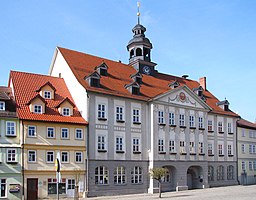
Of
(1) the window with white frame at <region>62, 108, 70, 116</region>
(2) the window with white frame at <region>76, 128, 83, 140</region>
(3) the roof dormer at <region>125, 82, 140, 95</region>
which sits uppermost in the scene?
(3) the roof dormer at <region>125, 82, 140, 95</region>

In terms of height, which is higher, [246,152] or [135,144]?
[135,144]

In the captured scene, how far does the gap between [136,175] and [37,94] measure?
13919 millimetres

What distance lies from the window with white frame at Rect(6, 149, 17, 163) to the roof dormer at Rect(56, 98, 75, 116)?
239 inches

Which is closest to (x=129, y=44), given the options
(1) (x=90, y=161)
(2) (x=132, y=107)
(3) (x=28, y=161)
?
(2) (x=132, y=107)

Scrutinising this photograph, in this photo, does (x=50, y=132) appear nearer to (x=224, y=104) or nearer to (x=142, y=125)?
(x=142, y=125)

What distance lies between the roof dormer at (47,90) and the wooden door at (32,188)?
8.46m

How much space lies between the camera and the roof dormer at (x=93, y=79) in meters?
40.8

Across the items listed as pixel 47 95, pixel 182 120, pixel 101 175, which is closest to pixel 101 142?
pixel 101 175

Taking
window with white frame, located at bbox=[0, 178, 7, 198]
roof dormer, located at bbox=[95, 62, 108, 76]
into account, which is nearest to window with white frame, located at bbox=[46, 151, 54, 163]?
window with white frame, located at bbox=[0, 178, 7, 198]

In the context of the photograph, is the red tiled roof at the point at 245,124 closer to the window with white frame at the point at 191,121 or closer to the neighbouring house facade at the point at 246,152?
the neighbouring house facade at the point at 246,152

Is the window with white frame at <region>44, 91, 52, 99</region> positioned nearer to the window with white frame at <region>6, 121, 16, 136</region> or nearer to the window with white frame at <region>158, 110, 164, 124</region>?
the window with white frame at <region>6, 121, 16, 136</region>

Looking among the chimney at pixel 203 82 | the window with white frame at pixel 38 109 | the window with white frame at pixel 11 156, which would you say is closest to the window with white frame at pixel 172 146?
the chimney at pixel 203 82

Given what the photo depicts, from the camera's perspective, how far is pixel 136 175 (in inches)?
1700

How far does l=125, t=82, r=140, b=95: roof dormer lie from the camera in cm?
4381
